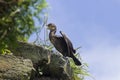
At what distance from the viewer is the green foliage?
667cm

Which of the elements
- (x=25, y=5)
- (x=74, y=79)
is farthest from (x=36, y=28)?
(x=74, y=79)

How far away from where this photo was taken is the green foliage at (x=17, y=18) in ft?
21.9

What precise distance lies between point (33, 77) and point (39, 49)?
0.76 meters

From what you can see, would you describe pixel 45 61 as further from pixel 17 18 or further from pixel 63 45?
pixel 17 18

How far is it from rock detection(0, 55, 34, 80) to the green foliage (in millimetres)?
3563

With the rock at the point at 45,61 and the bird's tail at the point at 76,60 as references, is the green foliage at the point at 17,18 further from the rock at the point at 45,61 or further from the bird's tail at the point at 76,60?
the bird's tail at the point at 76,60

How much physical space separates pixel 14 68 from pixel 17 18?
4.11 meters

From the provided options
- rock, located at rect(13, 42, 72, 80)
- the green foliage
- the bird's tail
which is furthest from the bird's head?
the green foliage

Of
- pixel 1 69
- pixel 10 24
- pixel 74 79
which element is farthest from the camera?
pixel 74 79

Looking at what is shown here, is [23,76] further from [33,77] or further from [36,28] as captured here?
[36,28]

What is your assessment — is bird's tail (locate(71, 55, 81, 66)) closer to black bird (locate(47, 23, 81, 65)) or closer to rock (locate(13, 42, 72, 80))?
black bird (locate(47, 23, 81, 65))

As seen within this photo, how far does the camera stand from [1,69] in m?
10.6

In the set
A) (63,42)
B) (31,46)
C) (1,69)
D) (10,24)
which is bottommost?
(10,24)

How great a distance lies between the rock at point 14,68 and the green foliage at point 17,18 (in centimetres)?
356
